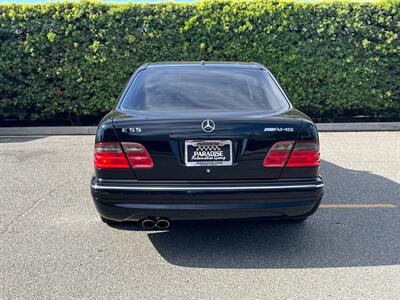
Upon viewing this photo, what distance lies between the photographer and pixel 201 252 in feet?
11.5

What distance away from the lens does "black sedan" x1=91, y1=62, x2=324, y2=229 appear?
309 cm

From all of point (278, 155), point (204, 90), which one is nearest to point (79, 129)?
point (204, 90)

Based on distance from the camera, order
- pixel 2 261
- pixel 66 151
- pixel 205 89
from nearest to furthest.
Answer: pixel 2 261, pixel 205 89, pixel 66 151

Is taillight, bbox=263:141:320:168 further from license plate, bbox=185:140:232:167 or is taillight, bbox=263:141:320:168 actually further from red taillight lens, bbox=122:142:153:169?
red taillight lens, bbox=122:142:153:169

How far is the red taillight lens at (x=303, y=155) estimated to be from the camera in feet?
10.4

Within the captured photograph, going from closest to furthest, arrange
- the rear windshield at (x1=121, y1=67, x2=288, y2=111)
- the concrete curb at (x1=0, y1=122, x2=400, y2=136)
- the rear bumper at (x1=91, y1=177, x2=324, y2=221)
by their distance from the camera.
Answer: the rear bumper at (x1=91, y1=177, x2=324, y2=221)
the rear windshield at (x1=121, y1=67, x2=288, y2=111)
the concrete curb at (x1=0, y1=122, x2=400, y2=136)

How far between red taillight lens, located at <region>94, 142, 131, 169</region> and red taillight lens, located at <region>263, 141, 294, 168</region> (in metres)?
1.09

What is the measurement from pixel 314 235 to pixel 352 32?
25.4ft

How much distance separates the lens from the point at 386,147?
8.01 meters

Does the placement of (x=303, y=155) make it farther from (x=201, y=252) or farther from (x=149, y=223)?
(x=149, y=223)

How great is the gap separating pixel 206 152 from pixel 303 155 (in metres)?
0.77

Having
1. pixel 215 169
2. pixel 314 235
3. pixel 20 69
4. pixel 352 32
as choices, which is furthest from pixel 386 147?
pixel 20 69

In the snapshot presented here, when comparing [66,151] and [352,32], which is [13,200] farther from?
[352,32]

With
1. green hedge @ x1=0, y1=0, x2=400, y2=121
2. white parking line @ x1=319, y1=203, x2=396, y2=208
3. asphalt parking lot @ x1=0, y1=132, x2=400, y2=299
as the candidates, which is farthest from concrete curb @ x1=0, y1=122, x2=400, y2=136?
white parking line @ x1=319, y1=203, x2=396, y2=208
